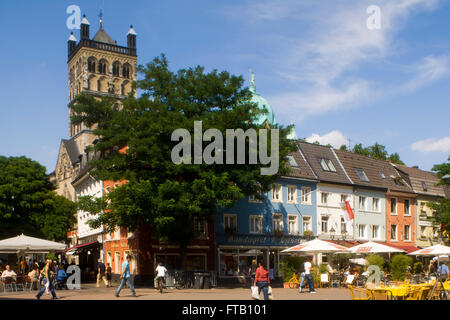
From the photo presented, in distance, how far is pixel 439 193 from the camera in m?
60.4

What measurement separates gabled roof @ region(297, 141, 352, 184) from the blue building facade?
184 cm

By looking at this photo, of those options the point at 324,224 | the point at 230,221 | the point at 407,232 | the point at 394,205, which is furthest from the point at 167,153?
the point at 407,232

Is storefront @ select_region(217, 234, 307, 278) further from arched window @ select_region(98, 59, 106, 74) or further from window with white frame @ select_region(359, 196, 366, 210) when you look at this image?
arched window @ select_region(98, 59, 106, 74)

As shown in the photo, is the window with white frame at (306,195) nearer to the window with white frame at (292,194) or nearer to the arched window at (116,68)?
the window with white frame at (292,194)

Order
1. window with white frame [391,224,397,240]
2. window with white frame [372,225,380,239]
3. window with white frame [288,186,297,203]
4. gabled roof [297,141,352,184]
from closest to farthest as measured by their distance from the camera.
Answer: window with white frame [288,186,297,203] < gabled roof [297,141,352,184] < window with white frame [372,225,380,239] < window with white frame [391,224,397,240]

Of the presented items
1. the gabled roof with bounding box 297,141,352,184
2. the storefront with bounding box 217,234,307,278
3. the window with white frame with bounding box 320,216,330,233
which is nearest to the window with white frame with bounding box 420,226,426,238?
the gabled roof with bounding box 297,141,352,184

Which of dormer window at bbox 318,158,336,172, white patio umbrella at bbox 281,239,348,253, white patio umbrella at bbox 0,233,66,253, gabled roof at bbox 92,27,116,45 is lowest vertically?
white patio umbrella at bbox 281,239,348,253

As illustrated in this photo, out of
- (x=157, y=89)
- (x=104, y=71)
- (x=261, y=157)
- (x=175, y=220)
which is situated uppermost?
(x=104, y=71)

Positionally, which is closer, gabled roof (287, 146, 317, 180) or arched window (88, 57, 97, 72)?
gabled roof (287, 146, 317, 180)

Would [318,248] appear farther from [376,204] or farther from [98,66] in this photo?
[98,66]

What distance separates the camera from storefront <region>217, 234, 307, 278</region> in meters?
43.1

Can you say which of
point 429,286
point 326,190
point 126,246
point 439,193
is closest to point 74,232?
point 126,246
